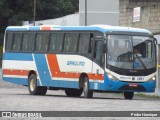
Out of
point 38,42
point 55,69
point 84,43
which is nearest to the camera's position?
point 84,43

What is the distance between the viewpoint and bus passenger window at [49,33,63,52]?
3884 cm

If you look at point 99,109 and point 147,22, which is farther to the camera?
point 147,22

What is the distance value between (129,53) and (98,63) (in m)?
1.27

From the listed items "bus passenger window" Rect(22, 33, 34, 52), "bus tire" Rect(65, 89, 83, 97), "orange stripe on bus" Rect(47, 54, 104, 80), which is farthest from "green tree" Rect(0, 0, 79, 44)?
"orange stripe on bus" Rect(47, 54, 104, 80)

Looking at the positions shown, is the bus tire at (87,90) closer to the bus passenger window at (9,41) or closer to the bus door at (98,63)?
the bus door at (98,63)

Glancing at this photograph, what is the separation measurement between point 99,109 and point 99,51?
9.53 meters

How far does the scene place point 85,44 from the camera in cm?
3691

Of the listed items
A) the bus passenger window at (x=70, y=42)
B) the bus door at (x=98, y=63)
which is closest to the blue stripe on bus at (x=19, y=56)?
the bus passenger window at (x=70, y=42)

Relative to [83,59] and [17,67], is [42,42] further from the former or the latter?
[83,59]

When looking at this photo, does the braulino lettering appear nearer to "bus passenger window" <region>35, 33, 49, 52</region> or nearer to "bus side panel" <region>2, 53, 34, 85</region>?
"bus passenger window" <region>35, 33, 49, 52</region>

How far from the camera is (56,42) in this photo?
Answer: 3916cm

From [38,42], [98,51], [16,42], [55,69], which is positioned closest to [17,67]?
[16,42]

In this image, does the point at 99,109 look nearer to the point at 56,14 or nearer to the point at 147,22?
the point at 147,22

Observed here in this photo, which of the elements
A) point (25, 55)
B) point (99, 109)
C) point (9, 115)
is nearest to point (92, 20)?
point (25, 55)
